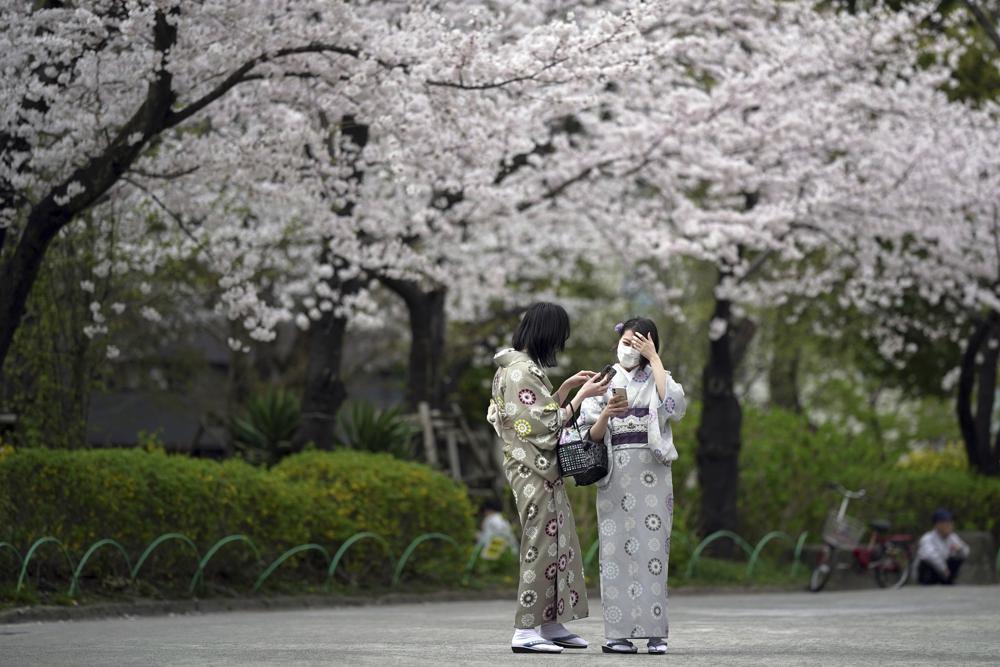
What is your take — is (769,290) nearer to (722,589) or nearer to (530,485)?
(722,589)

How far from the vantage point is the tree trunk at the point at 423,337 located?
19203 mm

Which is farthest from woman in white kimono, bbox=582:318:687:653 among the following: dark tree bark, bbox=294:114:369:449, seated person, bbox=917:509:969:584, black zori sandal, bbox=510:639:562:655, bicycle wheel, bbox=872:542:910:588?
seated person, bbox=917:509:969:584

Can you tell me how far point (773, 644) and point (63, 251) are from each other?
1039cm

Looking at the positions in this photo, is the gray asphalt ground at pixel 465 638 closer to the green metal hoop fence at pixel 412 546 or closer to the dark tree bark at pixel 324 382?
the green metal hoop fence at pixel 412 546

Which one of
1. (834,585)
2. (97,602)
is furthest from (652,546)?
(834,585)

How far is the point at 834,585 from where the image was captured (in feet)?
61.7

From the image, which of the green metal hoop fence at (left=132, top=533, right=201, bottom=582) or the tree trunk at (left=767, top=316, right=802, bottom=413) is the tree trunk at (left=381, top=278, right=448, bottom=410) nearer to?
the green metal hoop fence at (left=132, top=533, right=201, bottom=582)

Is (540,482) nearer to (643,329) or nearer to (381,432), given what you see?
(643,329)

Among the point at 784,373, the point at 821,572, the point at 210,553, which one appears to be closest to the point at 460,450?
the point at 821,572

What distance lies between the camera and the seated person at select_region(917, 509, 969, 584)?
755 inches

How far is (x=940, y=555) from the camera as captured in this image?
19.2m

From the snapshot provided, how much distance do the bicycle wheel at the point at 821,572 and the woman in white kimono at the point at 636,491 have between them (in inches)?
421

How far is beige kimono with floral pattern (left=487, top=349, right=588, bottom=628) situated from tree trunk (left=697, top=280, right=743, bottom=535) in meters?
11.8

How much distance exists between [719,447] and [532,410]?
1206 centimetres
